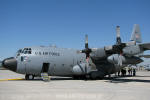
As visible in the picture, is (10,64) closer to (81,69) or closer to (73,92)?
(81,69)

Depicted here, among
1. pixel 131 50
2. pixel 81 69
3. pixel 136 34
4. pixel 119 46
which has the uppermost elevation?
pixel 136 34

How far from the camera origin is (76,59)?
2073 centimetres

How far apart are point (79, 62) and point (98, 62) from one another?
2358mm

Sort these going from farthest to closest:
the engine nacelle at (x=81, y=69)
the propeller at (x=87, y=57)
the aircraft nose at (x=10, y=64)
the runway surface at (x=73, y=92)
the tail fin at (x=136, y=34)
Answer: the propeller at (x=87, y=57)
the tail fin at (x=136, y=34)
the engine nacelle at (x=81, y=69)
the aircraft nose at (x=10, y=64)
the runway surface at (x=73, y=92)

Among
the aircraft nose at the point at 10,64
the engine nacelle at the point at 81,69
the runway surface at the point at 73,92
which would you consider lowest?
the runway surface at the point at 73,92

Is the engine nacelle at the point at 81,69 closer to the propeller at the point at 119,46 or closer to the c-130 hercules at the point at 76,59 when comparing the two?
the c-130 hercules at the point at 76,59

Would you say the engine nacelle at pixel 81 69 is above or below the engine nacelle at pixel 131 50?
below

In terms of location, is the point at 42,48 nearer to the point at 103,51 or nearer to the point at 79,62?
the point at 79,62

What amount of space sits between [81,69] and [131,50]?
19.3 feet

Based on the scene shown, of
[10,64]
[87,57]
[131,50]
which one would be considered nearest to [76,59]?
[87,57]

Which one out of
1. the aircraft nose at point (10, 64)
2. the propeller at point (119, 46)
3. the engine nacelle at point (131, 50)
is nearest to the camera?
the engine nacelle at point (131, 50)

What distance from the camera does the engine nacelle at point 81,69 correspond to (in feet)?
65.4

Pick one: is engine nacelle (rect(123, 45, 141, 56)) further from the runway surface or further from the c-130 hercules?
the runway surface

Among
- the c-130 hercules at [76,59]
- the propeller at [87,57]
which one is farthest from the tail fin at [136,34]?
the propeller at [87,57]
